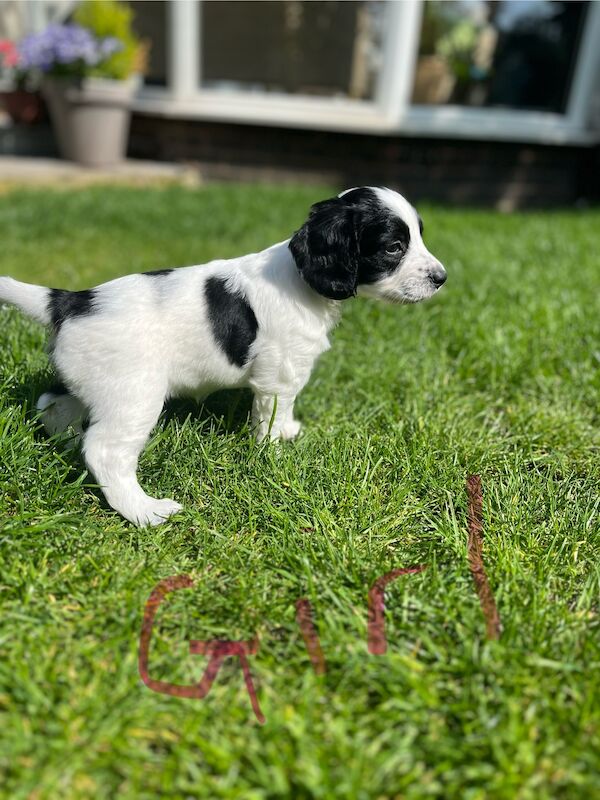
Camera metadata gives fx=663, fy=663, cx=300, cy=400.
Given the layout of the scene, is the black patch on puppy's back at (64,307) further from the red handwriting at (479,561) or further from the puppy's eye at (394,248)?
the red handwriting at (479,561)

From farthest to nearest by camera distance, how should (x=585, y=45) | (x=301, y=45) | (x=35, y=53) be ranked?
Result: (x=301, y=45) < (x=585, y=45) < (x=35, y=53)

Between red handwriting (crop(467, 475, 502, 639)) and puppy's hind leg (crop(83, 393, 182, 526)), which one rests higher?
puppy's hind leg (crop(83, 393, 182, 526))

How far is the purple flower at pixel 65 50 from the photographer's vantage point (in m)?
8.31

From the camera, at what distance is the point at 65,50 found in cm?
827

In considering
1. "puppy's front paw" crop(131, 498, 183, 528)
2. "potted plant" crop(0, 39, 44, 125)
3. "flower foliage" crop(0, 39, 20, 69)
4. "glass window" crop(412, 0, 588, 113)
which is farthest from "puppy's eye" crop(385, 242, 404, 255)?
Result: "potted plant" crop(0, 39, 44, 125)

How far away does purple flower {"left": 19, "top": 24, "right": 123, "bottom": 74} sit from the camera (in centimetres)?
831

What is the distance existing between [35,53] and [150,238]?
392 centimetres

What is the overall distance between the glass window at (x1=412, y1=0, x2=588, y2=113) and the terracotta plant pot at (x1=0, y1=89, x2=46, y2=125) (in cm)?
552

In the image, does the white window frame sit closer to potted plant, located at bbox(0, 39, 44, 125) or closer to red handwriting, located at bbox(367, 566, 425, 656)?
potted plant, located at bbox(0, 39, 44, 125)

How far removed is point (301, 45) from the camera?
10242 mm

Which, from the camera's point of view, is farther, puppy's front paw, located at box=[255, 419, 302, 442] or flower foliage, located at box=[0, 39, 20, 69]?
flower foliage, located at box=[0, 39, 20, 69]

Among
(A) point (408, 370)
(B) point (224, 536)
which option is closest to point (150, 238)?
(A) point (408, 370)

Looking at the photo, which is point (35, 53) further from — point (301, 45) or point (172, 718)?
point (172, 718)

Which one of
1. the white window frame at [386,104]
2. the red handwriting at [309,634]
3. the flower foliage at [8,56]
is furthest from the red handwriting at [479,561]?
the flower foliage at [8,56]
